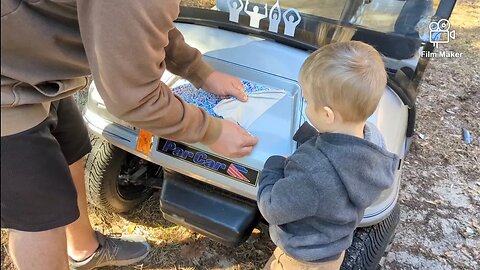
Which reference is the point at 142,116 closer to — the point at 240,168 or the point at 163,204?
the point at 240,168

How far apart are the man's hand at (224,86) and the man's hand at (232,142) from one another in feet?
0.48

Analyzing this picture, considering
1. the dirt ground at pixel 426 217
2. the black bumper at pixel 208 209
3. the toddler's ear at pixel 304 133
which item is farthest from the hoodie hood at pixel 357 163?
the dirt ground at pixel 426 217

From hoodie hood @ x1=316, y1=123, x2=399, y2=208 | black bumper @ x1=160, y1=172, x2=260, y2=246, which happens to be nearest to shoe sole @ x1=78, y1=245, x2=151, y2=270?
black bumper @ x1=160, y1=172, x2=260, y2=246

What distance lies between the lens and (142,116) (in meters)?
1.13

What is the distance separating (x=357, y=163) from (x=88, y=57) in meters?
0.55

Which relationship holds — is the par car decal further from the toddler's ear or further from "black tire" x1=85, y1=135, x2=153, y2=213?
"black tire" x1=85, y1=135, x2=153, y2=213

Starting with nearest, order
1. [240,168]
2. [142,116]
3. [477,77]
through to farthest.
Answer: [142,116] → [240,168] → [477,77]

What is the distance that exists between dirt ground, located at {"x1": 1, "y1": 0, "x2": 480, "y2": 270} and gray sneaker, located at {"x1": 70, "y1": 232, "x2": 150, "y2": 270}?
0.16ft

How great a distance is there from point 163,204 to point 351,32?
0.80m

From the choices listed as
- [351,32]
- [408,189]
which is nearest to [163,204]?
[351,32]

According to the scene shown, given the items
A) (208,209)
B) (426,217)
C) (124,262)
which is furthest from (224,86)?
(426,217)

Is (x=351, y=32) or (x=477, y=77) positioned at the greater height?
(x=351, y=32)

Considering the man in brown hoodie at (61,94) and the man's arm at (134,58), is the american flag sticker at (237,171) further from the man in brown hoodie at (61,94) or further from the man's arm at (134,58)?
the man's arm at (134,58)

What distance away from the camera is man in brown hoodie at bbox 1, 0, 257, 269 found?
3.16ft
